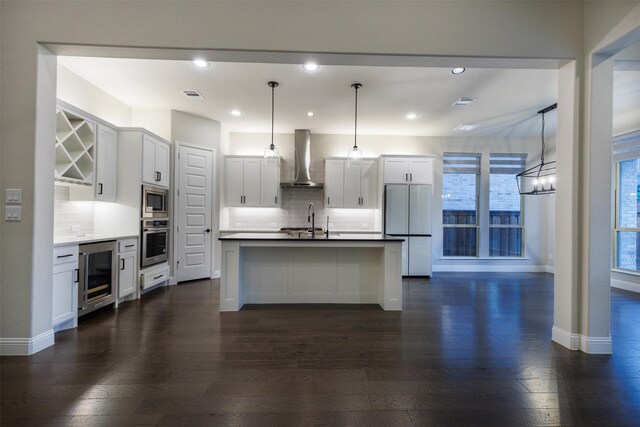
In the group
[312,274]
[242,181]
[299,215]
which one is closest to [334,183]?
[299,215]

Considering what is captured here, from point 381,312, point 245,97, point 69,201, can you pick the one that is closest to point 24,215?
point 69,201

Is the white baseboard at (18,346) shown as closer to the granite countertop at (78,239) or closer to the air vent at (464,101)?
the granite countertop at (78,239)

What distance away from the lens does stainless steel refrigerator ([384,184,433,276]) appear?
6016mm

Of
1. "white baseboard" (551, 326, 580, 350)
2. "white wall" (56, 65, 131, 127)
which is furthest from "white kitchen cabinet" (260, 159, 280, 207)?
"white baseboard" (551, 326, 580, 350)

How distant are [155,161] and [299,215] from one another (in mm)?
3044

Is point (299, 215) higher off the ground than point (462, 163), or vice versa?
point (462, 163)

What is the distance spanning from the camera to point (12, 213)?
2.48 metres

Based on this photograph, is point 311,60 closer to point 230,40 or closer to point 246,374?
point 230,40

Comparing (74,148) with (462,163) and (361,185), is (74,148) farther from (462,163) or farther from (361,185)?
(462,163)

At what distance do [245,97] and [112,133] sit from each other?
77.9 inches

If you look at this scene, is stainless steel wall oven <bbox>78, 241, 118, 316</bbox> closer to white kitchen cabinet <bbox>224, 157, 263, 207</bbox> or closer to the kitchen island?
the kitchen island

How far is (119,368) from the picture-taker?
A: 2.29m

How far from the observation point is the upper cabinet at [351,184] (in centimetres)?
638

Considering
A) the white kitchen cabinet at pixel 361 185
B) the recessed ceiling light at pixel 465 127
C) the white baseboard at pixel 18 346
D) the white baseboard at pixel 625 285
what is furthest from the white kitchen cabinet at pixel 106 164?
the white baseboard at pixel 625 285
